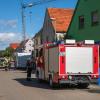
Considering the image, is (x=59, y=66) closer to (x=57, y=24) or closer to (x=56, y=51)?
(x=56, y=51)

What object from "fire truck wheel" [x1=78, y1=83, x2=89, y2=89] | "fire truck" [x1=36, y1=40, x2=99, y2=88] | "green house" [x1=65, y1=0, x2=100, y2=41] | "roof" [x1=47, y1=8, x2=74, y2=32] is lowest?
"fire truck wheel" [x1=78, y1=83, x2=89, y2=89]

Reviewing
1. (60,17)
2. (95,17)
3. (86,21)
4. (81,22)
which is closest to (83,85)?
(95,17)

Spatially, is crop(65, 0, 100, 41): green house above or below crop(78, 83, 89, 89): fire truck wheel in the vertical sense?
above

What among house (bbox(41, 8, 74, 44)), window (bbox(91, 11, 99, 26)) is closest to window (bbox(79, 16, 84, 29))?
window (bbox(91, 11, 99, 26))

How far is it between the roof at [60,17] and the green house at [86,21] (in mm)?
16151

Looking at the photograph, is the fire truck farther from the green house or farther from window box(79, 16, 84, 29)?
window box(79, 16, 84, 29)

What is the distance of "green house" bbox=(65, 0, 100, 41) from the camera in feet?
121

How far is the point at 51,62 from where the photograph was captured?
25.1 m

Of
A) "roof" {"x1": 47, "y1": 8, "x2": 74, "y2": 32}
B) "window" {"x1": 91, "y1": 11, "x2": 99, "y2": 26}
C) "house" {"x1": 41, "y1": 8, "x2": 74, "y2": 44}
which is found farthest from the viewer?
"roof" {"x1": 47, "y1": 8, "x2": 74, "y2": 32}

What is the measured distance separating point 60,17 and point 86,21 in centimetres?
2557

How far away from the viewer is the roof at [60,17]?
60731 mm

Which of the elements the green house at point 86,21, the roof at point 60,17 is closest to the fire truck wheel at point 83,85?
the green house at point 86,21

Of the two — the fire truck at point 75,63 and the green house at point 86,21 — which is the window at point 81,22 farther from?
the fire truck at point 75,63

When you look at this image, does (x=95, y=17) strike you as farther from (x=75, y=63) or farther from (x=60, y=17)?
(x=60, y=17)
